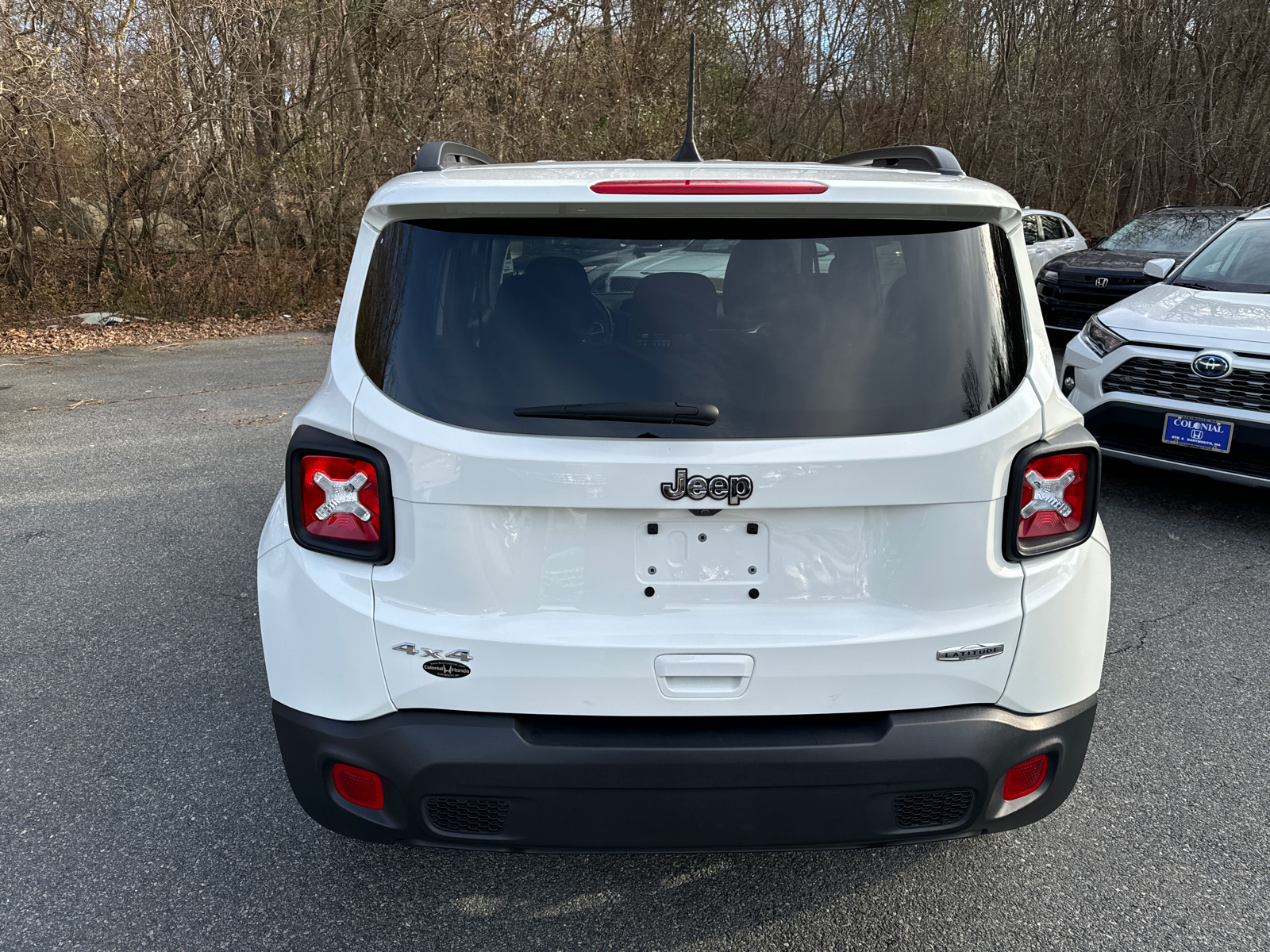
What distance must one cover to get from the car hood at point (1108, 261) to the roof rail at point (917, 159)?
28.9 ft

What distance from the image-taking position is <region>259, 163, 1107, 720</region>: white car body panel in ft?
6.29

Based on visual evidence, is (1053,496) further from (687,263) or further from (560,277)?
(560,277)

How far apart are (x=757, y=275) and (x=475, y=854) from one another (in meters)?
1.69

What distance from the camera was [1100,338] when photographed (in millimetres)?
5945

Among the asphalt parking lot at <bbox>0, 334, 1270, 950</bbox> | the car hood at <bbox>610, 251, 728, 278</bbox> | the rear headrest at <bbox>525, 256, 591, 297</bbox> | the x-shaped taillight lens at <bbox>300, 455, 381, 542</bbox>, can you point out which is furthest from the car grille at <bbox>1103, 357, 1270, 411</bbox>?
the x-shaped taillight lens at <bbox>300, 455, 381, 542</bbox>

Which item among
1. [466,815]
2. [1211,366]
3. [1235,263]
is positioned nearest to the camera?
[466,815]

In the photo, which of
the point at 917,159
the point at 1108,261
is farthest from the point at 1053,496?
the point at 1108,261

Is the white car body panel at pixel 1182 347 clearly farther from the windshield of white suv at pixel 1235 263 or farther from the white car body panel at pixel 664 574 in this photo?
the white car body panel at pixel 664 574

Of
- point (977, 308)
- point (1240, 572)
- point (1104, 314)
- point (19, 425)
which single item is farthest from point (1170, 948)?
point (19, 425)

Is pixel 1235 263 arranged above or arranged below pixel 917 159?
below

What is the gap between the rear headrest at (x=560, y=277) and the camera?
204cm

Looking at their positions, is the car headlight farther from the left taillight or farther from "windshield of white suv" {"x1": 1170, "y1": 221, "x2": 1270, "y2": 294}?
the left taillight

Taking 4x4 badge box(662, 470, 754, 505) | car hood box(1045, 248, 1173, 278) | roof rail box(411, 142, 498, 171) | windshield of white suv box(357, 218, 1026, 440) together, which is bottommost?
car hood box(1045, 248, 1173, 278)

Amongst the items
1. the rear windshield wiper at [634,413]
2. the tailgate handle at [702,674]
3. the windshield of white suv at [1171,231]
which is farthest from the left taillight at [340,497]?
the windshield of white suv at [1171,231]
